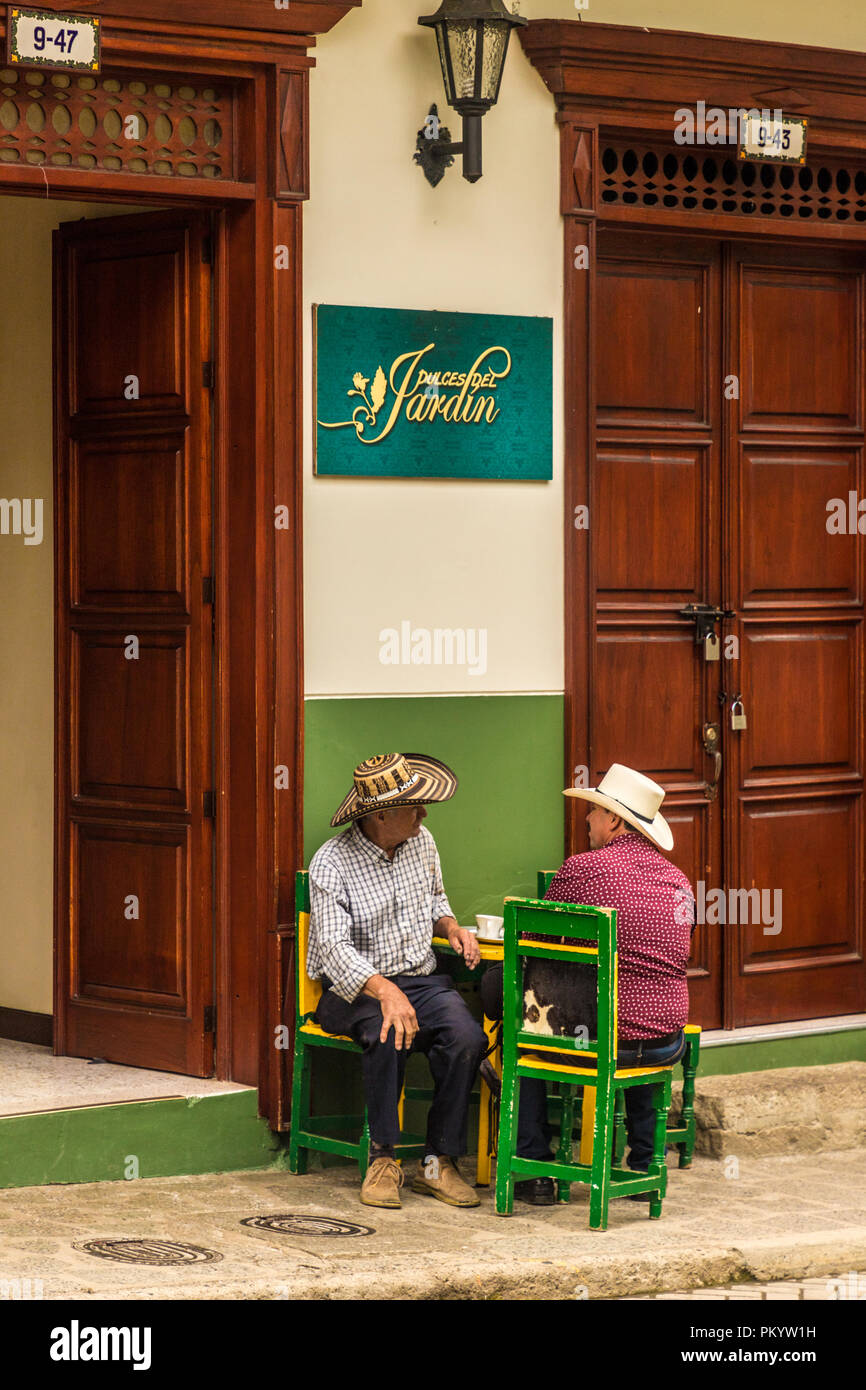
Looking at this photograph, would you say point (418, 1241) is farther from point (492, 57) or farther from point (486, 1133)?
point (492, 57)

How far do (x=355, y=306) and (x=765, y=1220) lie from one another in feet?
10.6

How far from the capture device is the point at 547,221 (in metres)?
6.96

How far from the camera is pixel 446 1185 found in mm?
6199

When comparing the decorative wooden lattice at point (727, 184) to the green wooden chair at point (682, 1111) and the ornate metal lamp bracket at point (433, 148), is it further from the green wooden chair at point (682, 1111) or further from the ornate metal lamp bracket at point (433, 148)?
the green wooden chair at point (682, 1111)

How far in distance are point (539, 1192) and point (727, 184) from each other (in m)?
3.74

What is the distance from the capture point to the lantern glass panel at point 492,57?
6.51 meters

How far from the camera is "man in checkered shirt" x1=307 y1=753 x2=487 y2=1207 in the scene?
6.13m

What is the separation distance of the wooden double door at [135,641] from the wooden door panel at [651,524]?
1.53 m

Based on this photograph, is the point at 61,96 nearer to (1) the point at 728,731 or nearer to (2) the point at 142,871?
(2) the point at 142,871

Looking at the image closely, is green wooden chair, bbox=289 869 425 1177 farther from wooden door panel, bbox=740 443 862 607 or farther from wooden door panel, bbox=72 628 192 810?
wooden door panel, bbox=740 443 862 607

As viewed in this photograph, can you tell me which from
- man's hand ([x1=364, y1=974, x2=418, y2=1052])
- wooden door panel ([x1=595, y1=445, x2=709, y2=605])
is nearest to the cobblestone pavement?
man's hand ([x1=364, y1=974, x2=418, y2=1052])

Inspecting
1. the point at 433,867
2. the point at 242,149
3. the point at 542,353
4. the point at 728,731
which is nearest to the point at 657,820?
the point at 433,867

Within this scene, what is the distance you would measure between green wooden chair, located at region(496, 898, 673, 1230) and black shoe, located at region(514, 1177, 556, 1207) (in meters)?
0.09

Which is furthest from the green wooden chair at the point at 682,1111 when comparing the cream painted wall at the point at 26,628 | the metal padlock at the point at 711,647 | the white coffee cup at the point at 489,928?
the cream painted wall at the point at 26,628
